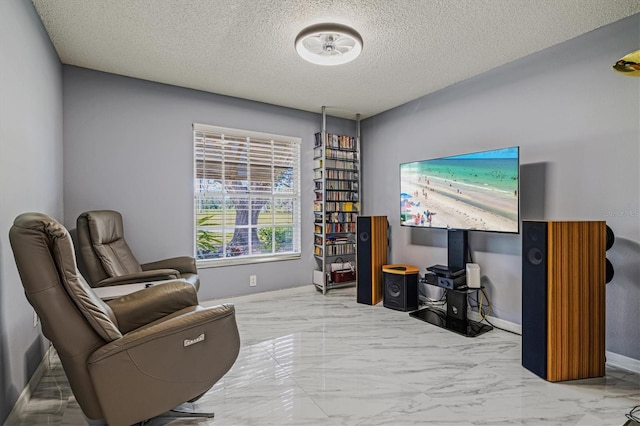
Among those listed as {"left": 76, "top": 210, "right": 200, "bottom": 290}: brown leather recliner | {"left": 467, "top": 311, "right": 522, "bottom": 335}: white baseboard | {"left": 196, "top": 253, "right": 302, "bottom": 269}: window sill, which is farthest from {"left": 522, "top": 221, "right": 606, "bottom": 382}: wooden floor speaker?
{"left": 196, "top": 253, "right": 302, "bottom": 269}: window sill

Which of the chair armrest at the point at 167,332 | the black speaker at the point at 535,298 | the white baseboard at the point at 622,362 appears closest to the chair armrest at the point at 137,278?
the chair armrest at the point at 167,332

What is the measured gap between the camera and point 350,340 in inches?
111

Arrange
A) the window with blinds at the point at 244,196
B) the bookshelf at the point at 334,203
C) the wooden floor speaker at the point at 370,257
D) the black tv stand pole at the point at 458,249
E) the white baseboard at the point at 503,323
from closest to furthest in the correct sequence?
the white baseboard at the point at 503,323, the black tv stand pole at the point at 458,249, the window with blinds at the point at 244,196, the wooden floor speaker at the point at 370,257, the bookshelf at the point at 334,203

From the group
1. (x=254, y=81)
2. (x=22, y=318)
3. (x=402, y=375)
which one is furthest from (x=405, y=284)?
(x=22, y=318)

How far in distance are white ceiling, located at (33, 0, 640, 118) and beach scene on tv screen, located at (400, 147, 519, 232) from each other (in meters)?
0.86

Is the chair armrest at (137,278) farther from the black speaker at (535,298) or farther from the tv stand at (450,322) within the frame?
the black speaker at (535,298)

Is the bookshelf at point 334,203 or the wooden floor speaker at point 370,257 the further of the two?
the bookshelf at point 334,203

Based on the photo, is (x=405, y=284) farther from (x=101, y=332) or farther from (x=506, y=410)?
(x=101, y=332)

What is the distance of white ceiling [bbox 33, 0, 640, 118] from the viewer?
2.14 metres

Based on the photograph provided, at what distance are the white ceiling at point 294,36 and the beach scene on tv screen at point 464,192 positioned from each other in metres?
0.86

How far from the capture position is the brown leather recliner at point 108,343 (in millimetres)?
1267

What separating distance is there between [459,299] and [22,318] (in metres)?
3.28

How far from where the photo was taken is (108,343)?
1.40 metres

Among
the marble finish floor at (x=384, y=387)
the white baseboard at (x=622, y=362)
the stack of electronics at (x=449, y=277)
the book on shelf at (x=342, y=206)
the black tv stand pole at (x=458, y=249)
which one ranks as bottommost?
the marble finish floor at (x=384, y=387)
